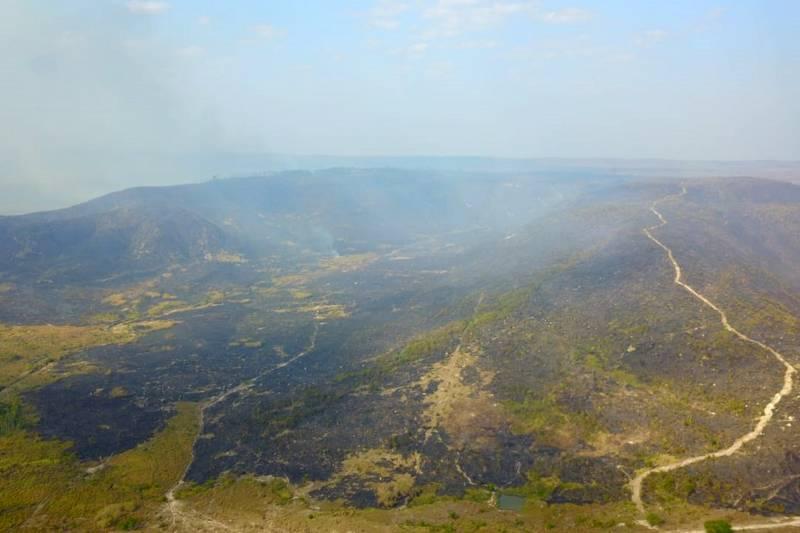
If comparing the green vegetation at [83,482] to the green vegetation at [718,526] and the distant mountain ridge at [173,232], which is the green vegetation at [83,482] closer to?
the green vegetation at [718,526]

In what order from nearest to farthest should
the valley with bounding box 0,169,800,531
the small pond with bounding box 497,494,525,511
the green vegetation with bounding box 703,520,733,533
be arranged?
the green vegetation with bounding box 703,520,733,533 < the small pond with bounding box 497,494,525,511 < the valley with bounding box 0,169,800,531

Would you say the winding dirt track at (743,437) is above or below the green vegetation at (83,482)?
above

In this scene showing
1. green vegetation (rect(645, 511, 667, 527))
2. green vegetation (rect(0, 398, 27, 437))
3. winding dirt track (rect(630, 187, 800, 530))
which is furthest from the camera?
green vegetation (rect(0, 398, 27, 437))

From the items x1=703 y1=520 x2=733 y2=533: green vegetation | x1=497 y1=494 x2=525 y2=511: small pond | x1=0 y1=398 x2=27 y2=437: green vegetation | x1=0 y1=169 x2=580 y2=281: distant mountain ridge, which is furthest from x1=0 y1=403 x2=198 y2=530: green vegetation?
x1=0 y1=169 x2=580 y2=281: distant mountain ridge

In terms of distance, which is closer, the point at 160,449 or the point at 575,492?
the point at 575,492

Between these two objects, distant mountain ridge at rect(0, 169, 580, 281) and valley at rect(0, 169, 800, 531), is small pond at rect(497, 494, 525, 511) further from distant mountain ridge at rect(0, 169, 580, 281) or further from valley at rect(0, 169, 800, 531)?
distant mountain ridge at rect(0, 169, 580, 281)

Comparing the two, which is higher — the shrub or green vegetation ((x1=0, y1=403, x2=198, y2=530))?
the shrub

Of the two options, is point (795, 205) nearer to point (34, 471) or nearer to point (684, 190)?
point (684, 190)

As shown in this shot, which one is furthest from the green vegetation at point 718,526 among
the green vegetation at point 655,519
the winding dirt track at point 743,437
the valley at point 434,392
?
the green vegetation at point 655,519

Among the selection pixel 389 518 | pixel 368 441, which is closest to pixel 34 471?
pixel 368 441

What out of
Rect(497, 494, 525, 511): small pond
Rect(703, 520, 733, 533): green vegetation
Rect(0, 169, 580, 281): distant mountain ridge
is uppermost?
Rect(0, 169, 580, 281): distant mountain ridge

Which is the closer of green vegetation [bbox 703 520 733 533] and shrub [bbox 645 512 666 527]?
green vegetation [bbox 703 520 733 533]
